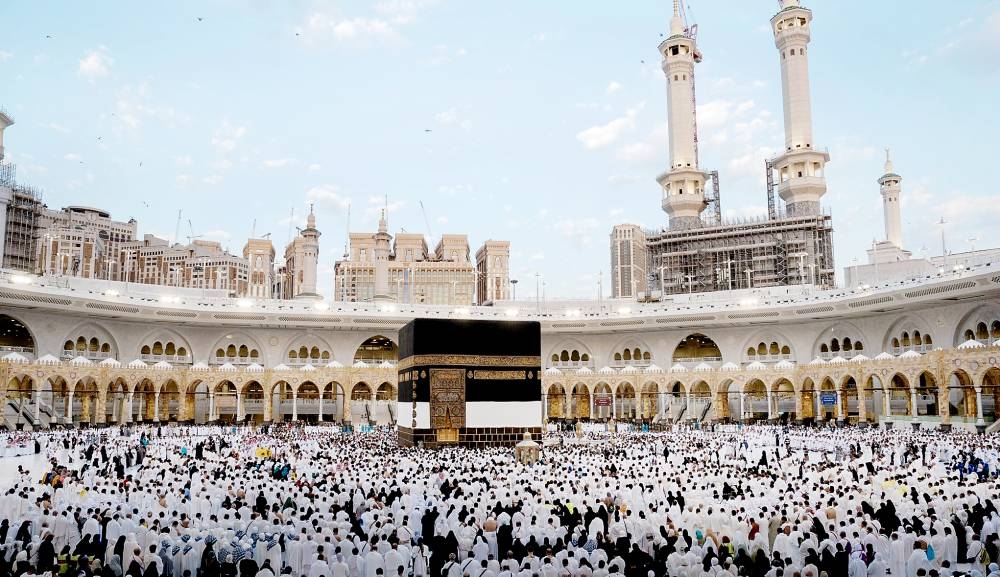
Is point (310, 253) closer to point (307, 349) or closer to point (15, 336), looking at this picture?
point (307, 349)

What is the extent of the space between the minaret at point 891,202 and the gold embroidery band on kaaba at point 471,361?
117 ft

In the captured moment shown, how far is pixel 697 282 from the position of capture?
56781 millimetres

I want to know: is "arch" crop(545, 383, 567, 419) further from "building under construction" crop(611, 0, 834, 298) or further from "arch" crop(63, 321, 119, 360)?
"arch" crop(63, 321, 119, 360)

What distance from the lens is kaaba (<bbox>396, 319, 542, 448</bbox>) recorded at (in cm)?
2370

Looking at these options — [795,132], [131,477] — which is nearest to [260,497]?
[131,477]

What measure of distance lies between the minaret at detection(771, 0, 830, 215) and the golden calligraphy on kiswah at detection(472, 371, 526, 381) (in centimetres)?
→ 3333

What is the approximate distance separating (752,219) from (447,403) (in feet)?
130

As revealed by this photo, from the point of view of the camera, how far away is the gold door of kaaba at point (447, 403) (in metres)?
23.6

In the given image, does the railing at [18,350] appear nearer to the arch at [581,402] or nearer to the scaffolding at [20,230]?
the scaffolding at [20,230]

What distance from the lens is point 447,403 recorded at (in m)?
23.8

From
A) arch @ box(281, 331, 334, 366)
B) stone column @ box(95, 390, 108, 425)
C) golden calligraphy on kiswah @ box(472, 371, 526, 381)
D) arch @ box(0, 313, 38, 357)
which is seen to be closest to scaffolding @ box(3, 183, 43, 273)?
arch @ box(0, 313, 38, 357)

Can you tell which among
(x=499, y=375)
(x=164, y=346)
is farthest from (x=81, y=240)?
(x=499, y=375)

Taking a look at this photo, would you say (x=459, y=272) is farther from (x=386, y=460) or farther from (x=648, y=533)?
(x=648, y=533)

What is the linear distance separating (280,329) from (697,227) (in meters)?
31.8
